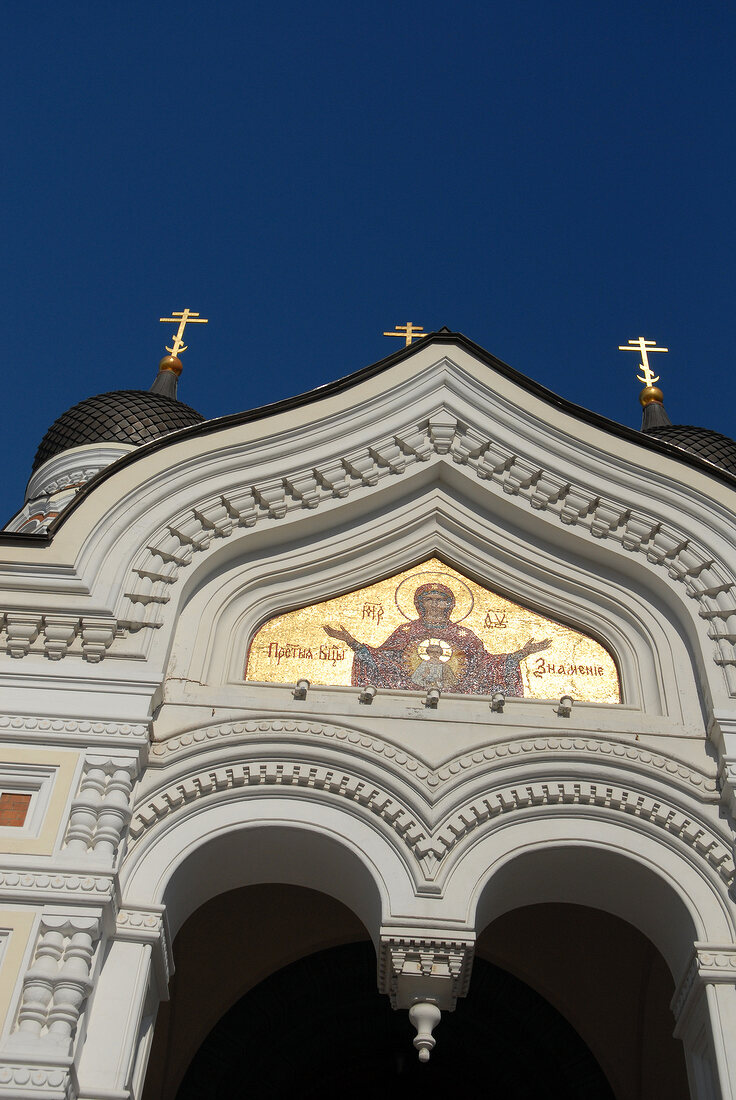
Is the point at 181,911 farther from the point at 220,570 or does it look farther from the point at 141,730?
the point at 220,570

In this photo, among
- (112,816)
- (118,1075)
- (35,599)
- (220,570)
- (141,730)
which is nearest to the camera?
(118,1075)

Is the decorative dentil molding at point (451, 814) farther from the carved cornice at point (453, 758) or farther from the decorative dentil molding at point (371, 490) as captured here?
the decorative dentil molding at point (371, 490)

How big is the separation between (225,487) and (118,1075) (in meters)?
3.62

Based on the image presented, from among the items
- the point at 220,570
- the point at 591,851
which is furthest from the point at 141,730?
the point at 591,851

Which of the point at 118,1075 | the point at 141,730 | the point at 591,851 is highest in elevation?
the point at 141,730

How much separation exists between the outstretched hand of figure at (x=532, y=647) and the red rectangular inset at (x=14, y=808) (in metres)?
3.01

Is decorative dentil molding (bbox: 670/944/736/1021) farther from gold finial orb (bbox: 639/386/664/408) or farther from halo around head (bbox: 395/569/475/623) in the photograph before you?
gold finial orb (bbox: 639/386/664/408)

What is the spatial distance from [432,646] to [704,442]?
301 inches

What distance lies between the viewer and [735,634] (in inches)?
263

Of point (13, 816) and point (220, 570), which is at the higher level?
point (220, 570)

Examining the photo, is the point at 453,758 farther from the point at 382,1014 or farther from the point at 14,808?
the point at 382,1014

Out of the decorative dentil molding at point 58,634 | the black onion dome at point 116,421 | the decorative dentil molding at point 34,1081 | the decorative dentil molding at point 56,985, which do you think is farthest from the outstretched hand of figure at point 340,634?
the black onion dome at point 116,421

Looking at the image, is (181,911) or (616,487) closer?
(181,911)

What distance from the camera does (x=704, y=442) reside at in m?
13.6
